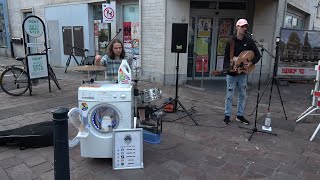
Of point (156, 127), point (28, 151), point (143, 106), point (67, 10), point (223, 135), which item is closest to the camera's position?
point (28, 151)

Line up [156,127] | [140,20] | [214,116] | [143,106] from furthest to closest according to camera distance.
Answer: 1. [140,20]
2. [214,116]
3. [143,106]
4. [156,127]

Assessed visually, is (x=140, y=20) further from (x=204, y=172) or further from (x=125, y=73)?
(x=204, y=172)

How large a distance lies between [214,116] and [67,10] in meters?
8.69

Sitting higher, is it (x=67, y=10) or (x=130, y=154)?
(x=67, y=10)

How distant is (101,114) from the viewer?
11.5 ft

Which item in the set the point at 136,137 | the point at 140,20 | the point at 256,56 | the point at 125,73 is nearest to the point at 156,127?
the point at 136,137

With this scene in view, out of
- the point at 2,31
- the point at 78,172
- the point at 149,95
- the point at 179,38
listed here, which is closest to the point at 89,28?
the point at 179,38

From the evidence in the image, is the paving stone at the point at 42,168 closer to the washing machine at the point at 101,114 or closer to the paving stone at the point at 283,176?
the washing machine at the point at 101,114

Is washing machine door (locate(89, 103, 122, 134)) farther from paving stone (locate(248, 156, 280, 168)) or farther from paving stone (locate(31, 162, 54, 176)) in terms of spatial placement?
paving stone (locate(248, 156, 280, 168))

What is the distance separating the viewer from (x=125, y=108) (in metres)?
3.46

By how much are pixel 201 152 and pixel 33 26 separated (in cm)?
574

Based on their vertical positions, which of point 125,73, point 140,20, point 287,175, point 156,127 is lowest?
point 287,175

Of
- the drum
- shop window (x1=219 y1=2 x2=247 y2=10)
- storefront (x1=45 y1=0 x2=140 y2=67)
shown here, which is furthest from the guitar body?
shop window (x1=219 y1=2 x2=247 y2=10)

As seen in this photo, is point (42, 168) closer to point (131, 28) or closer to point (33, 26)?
point (33, 26)
